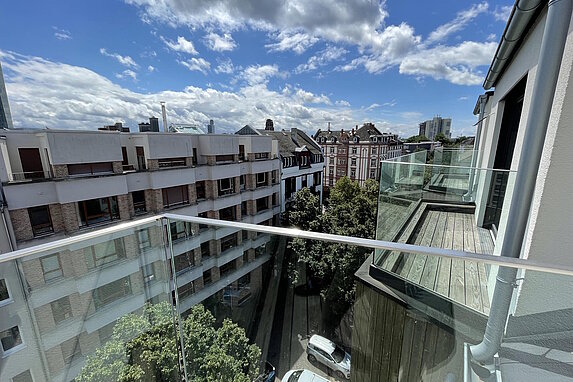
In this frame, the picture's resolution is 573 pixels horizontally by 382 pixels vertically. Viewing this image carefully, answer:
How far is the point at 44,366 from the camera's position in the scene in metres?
1.27

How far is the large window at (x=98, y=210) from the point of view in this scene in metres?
8.08

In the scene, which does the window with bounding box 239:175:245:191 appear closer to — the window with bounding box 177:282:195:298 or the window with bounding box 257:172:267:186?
the window with bounding box 257:172:267:186

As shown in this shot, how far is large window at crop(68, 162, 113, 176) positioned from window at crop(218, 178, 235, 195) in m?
4.62

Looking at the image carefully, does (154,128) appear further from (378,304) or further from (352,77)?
(378,304)

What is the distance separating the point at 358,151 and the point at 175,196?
22.9 meters

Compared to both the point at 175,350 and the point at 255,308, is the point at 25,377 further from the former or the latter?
the point at 255,308

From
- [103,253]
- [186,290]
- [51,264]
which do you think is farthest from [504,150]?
[51,264]

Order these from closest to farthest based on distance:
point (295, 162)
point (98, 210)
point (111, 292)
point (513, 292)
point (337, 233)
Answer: point (513, 292) < point (111, 292) < point (98, 210) < point (337, 233) < point (295, 162)

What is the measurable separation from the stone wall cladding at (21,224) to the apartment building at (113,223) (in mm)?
24

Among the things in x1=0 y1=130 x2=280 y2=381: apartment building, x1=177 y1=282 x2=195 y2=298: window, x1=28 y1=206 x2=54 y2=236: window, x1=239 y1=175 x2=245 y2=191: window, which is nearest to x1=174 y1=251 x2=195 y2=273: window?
x1=0 y1=130 x2=280 y2=381: apartment building

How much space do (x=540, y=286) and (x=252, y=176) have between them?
1293 centimetres

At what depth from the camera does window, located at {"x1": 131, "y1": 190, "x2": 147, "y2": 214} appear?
368 inches

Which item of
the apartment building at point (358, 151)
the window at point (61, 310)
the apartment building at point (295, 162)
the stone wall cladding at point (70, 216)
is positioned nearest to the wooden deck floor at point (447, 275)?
the window at point (61, 310)

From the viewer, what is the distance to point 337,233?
12.2 metres
